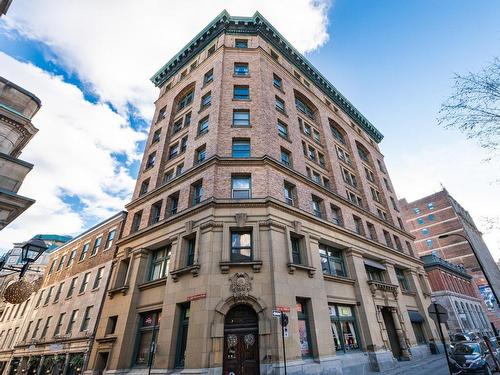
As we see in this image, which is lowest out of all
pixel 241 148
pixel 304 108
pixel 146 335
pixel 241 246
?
pixel 146 335

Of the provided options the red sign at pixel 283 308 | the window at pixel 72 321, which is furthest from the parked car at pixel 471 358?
the window at pixel 72 321

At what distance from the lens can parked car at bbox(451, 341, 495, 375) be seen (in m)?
14.1

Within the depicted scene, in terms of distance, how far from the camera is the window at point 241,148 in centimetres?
1996

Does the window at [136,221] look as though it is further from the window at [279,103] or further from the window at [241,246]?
the window at [279,103]

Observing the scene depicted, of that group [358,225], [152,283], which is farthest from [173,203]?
[358,225]

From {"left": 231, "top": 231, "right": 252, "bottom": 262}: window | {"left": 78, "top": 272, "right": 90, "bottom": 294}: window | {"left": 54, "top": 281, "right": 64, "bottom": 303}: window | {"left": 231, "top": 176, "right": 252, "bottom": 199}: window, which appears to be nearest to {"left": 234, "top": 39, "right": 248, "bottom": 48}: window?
{"left": 231, "top": 176, "right": 252, "bottom": 199}: window

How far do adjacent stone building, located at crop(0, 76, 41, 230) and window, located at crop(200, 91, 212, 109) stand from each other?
51.4ft

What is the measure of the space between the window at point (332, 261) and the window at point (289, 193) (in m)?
4.45

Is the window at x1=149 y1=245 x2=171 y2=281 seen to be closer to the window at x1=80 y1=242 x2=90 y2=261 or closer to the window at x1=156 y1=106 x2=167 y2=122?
the window at x1=80 y1=242 x2=90 y2=261

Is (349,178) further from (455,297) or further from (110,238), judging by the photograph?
(455,297)

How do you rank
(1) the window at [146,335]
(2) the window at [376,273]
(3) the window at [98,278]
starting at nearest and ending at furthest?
1. (1) the window at [146,335]
2. (3) the window at [98,278]
3. (2) the window at [376,273]

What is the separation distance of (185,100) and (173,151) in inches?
286

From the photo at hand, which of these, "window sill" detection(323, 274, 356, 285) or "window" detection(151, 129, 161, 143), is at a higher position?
"window" detection(151, 129, 161, 143)

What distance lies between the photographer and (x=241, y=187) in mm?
18281
